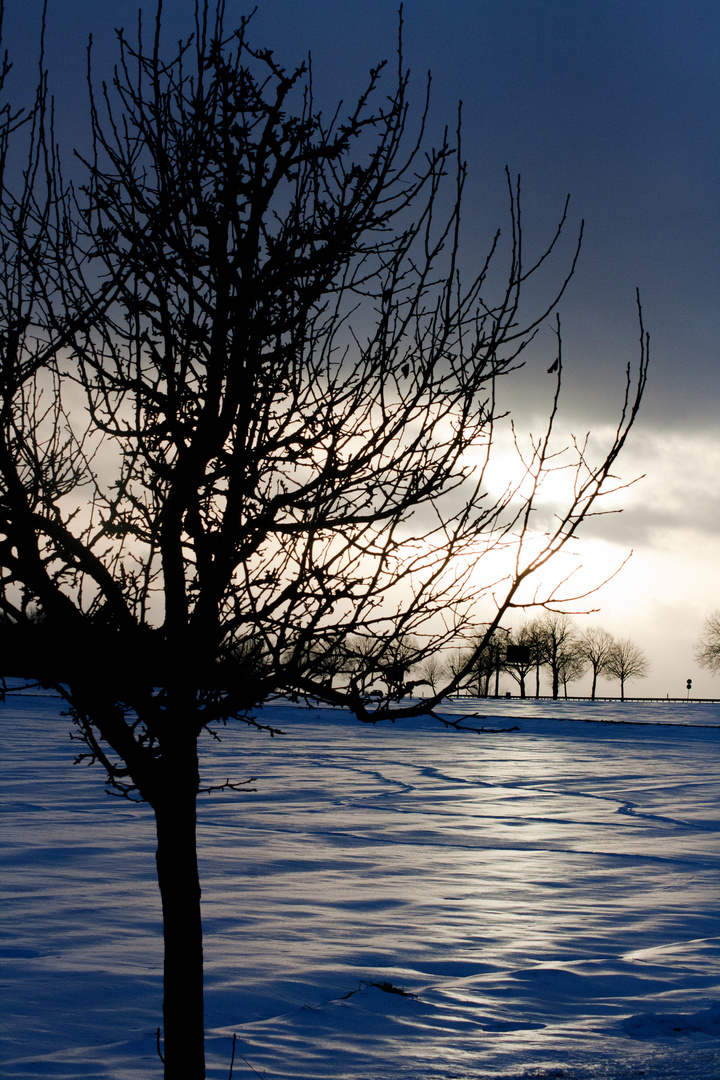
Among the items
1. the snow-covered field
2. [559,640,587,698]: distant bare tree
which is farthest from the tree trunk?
[559,640,587,698]: distant bare tree

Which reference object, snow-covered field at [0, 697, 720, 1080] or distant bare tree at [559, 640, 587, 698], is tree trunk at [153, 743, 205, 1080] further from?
distant bare tree at [559, 640, 587, 698]

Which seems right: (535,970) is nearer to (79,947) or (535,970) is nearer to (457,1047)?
(457,1047)

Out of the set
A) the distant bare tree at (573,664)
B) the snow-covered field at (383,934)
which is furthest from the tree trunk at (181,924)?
the distant bare tree at (573,664)

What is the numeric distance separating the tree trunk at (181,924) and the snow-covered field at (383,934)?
2214 millimetres

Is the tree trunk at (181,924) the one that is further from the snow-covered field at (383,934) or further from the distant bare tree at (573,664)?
the distant bare tree at (573,664)

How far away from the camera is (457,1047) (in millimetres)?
5289

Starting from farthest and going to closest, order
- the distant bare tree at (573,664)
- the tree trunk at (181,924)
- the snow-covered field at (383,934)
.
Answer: the distant bare tree at (573,664) < the snow-covered field at (383,934) < the tree trunk at (181,924)

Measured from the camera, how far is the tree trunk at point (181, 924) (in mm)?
2914

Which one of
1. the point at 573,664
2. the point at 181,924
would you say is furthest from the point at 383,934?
the point at 573,664

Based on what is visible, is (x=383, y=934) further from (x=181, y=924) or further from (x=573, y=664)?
(x=573, y=664)

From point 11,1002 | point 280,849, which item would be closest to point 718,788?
point 280,849

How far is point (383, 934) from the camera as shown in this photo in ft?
25.0

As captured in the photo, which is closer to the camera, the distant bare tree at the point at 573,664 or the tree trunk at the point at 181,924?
the tree trunk at the point at 181,924

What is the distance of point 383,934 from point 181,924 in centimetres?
526
